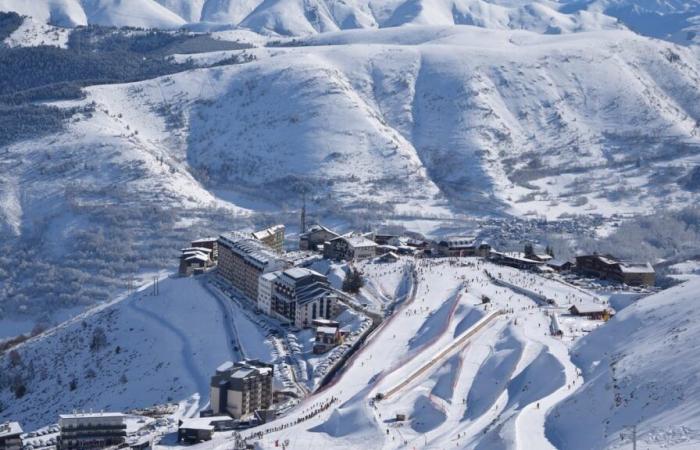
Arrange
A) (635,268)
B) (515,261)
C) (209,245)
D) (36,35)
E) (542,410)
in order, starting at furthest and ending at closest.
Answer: (36,35) → (209,245) → (515,261) → (635,268) → (542,410)

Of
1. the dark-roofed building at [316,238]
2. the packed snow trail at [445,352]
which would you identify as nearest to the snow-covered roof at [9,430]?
the packed snow trail at [445,352]

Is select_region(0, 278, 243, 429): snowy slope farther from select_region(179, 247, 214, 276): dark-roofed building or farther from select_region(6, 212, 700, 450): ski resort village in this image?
select_region(179, 247, 214, 276): dark-roofed building

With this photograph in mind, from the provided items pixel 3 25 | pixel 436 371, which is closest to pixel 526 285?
pixel 436 371

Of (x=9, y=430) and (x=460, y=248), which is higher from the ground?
(x=9, y=430)

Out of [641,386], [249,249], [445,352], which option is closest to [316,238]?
[249,249]

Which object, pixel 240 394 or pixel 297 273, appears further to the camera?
pixel 297 273

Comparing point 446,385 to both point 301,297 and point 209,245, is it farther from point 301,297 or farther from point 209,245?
point 209,245

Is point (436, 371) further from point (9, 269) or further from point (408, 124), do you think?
point (408, 124)

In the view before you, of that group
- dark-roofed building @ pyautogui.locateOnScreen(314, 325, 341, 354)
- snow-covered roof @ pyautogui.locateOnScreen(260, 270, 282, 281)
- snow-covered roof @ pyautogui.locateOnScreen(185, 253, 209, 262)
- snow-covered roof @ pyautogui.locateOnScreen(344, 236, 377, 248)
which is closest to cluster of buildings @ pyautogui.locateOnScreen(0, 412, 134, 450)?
dark-roofed building @ pyautogui.locateOnScreen(314, 325, 341, 354)
